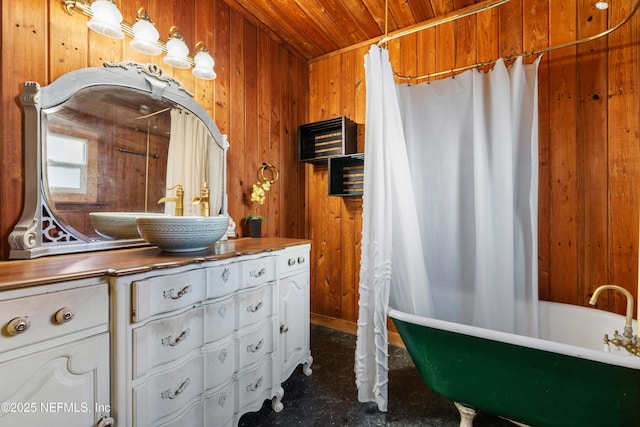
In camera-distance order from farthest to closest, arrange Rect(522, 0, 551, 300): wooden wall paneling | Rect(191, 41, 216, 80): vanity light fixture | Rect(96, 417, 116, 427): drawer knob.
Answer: Rect(522, 0, 551, 300): wooden wall paneling
Rect(191, 41, 216, 80): vanity light fixture
Rect(96, 417, 116, 427): drawer knob

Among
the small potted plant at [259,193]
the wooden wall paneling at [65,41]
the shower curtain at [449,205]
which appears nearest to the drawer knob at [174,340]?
the shower curtain at [449,205]

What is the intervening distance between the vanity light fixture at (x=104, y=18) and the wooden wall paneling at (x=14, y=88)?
0.63 ft

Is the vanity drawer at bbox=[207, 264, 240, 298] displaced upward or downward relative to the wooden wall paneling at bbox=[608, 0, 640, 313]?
downward

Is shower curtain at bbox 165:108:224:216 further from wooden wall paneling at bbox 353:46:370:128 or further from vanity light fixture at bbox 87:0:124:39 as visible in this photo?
wooden wall paneling at bbox 353:46:370:128

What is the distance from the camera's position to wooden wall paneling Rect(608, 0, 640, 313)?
1.61m

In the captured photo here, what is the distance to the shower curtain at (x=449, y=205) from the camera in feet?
5.00

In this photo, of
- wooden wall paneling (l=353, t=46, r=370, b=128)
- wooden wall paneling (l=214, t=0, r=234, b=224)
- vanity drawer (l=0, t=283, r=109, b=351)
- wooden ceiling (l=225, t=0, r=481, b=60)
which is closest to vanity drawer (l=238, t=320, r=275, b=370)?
vanity drawer (l=0, t=283, r=109, b=351)

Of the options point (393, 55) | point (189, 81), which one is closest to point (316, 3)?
point (393, 55)

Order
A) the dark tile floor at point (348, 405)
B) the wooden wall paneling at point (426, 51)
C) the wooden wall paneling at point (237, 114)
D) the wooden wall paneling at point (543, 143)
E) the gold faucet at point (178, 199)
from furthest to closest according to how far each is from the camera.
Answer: the wooden wall paneling at point (426, 51), the wooden wall paneling at point (237, 114), the wooden wall paneling at point (543, 143), the gold faucet at point (178, 199), the dark tile floor at point (348, 405)

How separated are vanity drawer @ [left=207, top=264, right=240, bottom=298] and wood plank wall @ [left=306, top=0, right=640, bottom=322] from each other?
74.3 inches

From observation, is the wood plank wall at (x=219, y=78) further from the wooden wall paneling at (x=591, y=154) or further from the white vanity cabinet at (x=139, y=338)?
the wooden wall paneling at (x=591, y=154)

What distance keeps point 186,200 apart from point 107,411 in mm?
1047

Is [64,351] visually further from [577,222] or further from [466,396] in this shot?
[577,222]

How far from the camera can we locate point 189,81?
5.74 ft
